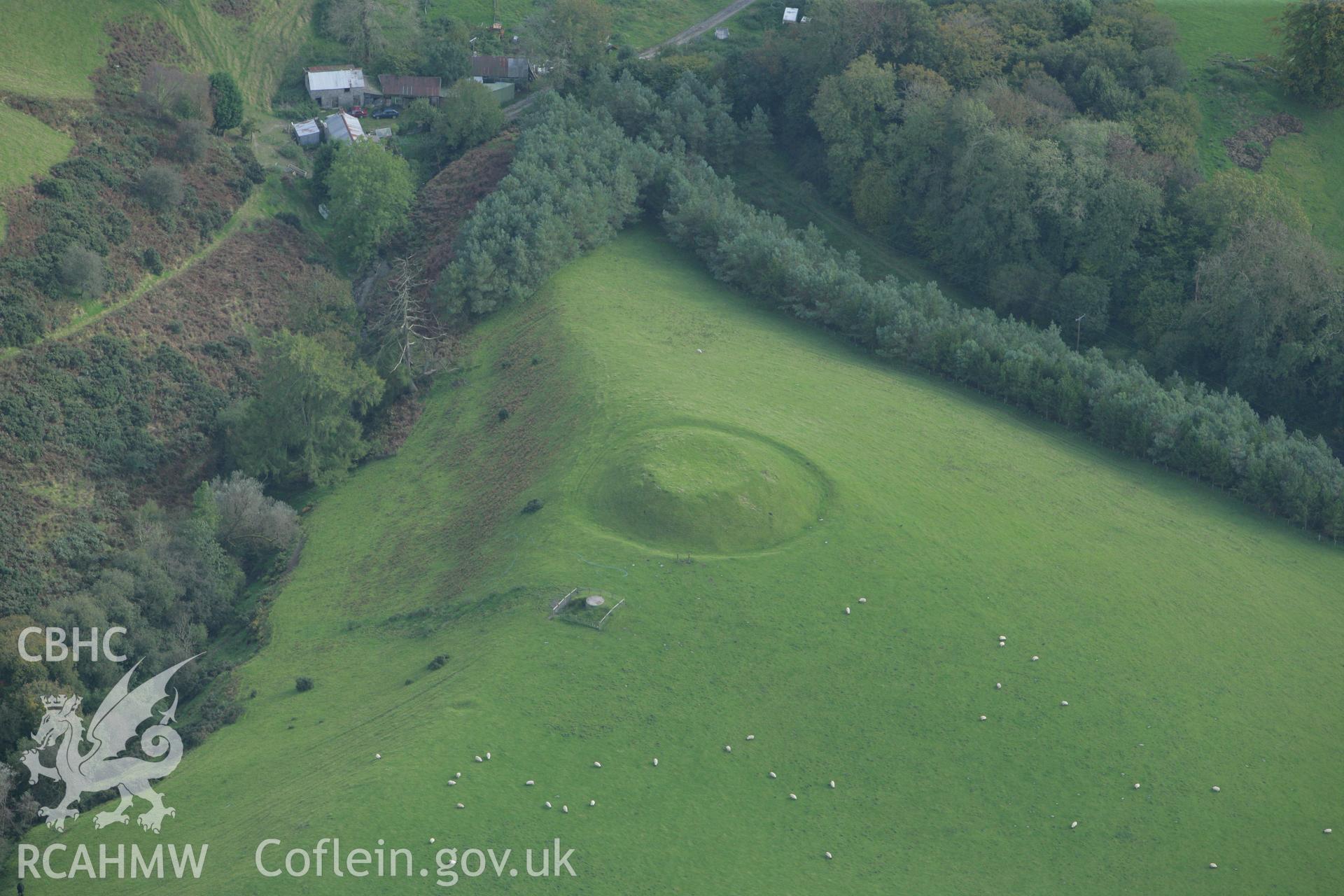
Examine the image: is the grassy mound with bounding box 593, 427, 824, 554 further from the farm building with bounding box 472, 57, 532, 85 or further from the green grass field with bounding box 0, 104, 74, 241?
the farm building with bounding box 472, 57, 532, 85

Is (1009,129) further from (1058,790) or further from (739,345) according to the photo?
(1058,790)

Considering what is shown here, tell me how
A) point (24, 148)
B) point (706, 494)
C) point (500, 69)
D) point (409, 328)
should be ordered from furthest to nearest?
point (500, 69) → point (24, 148) → point (409, 328) → point (706, 494)

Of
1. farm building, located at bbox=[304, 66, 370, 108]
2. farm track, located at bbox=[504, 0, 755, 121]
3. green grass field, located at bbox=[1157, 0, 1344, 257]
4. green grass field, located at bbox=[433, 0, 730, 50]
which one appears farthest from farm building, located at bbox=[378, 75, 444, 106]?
green grass field, located at bbox=[1157, 0, 1344, 257]

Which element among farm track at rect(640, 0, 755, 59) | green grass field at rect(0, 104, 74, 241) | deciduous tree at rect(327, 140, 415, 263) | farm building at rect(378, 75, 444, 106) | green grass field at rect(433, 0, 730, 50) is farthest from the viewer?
green grass field at rect(433, 0, 730, 50)

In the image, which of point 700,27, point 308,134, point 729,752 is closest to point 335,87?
point 308,134

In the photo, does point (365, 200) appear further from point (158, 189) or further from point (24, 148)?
point (24, 148)
